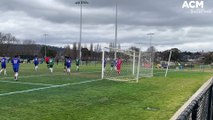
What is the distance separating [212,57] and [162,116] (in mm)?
126028

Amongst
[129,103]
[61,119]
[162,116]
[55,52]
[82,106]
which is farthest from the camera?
[55,52]

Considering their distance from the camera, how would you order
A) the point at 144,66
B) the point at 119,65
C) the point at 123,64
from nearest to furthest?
the point at 119,65 < the point at 123,64 < the point at 144,66

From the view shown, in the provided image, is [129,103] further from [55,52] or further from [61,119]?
[55,52]

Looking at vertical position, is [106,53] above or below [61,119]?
above

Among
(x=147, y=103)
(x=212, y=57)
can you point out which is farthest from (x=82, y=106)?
(x=212, y=57)

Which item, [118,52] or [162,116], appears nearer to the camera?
[162,116]

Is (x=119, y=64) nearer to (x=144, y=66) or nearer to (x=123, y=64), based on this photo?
(x=123, y=64)

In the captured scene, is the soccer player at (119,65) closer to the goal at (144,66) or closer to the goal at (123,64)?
the goal at (123,64)

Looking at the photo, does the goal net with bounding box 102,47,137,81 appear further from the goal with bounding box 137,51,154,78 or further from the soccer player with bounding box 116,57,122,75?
the goal with bounding box 137,51,154,78

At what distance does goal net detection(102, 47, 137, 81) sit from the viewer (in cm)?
3434

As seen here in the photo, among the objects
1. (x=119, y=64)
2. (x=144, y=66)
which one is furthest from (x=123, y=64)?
(x=144, y=66)

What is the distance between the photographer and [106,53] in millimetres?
35406

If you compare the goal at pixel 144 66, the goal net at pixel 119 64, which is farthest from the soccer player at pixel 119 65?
the goal at pixel 144 66

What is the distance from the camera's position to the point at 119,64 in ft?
119
